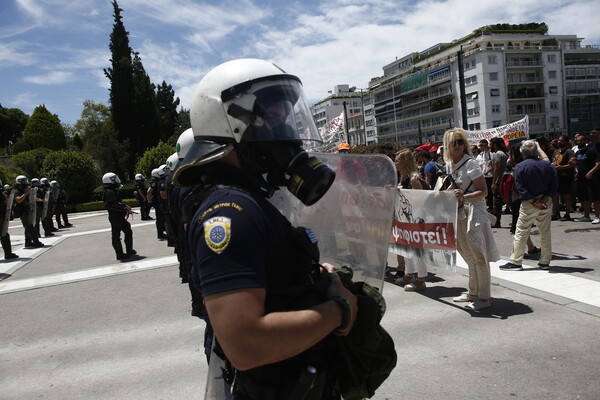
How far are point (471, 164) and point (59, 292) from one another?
6.54m

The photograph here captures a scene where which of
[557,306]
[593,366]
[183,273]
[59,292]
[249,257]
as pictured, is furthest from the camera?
[59,292]

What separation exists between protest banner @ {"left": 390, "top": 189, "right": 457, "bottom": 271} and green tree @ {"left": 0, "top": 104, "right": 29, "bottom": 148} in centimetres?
6699

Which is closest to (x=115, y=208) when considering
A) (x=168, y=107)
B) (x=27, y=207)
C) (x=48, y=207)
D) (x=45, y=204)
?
(x=27, y=207)

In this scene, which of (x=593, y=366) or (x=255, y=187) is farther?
(x=593, y=366)

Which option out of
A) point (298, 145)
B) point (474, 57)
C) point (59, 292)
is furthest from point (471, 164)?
point (474, 57)

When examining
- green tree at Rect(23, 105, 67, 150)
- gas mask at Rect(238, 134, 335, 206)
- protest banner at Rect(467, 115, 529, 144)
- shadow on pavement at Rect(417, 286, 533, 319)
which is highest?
green tree at Rect(23, 105, 67, 150)

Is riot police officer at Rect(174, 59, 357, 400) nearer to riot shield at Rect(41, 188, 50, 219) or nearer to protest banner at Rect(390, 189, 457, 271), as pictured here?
protest banner at Rect(390, 189, 457, 271)

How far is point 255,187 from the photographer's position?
142 centimetres

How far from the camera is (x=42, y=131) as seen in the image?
3969cm

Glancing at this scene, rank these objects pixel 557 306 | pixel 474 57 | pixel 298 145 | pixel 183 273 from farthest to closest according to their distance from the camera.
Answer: pixel 474 57, pixel 183 273, pixel 557 306, pixel 298 145

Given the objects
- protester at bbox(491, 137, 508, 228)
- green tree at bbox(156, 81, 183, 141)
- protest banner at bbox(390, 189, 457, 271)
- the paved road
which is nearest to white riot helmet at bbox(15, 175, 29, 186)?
the paved road

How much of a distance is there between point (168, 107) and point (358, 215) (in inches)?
2416

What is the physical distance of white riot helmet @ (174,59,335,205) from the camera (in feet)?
4.73

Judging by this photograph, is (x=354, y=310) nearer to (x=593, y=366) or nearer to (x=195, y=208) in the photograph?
(x=195, y=208)
